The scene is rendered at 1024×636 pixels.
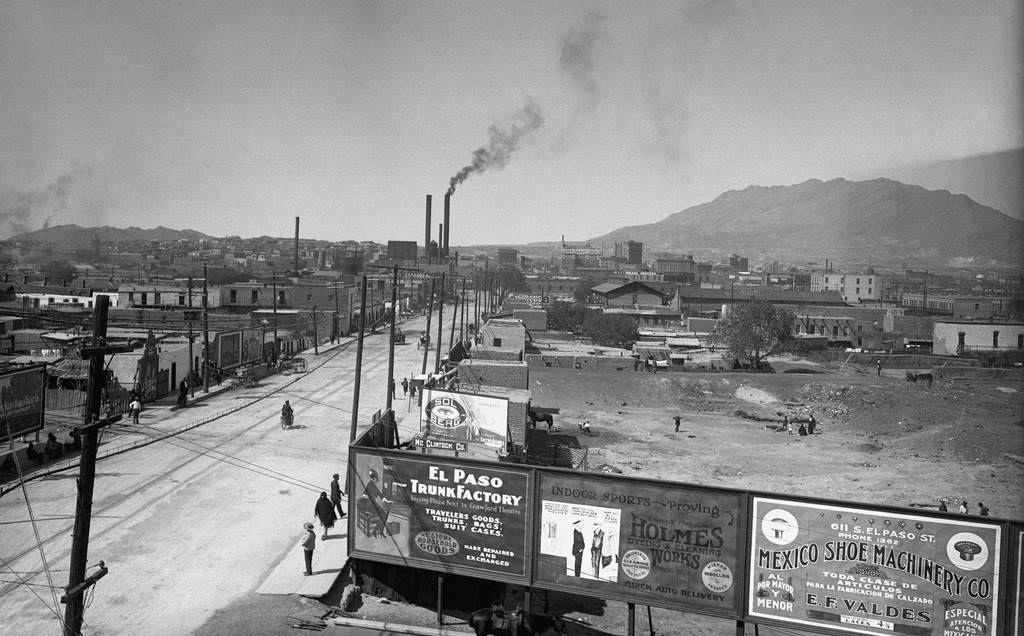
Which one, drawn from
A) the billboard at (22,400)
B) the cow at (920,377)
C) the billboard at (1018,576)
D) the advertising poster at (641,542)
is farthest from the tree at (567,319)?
the billboard at (1018,576)

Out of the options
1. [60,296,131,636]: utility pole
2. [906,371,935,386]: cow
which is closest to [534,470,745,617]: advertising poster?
[60,296,131,636]: utility pole

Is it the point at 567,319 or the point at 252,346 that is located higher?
the point at 567,319

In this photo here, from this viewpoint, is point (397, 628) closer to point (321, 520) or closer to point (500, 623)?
point (500, 623)

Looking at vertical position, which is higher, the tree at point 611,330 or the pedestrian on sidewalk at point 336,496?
the tree at point 611,330

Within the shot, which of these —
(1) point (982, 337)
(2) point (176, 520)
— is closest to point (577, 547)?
(2) point (176, 520)

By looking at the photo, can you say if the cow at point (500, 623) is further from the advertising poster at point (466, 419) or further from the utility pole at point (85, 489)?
the advertising poster at point (466, 419)

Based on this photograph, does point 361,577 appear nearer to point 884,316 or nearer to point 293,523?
point 293,523

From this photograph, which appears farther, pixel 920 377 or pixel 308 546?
pixel 920 377
